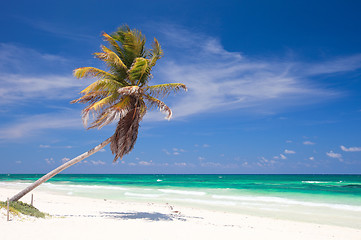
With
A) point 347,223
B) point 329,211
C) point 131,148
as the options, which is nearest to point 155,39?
point 131,148

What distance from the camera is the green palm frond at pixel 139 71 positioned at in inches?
409

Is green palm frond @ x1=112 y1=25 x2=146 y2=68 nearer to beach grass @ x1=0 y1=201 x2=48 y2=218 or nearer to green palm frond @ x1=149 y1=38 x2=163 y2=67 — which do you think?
green palm frond @ x1=149 y1=38 x2=163 y2=67

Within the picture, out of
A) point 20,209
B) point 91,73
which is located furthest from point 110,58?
point 20,209

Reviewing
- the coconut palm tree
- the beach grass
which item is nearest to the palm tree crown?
the coconut palm tree

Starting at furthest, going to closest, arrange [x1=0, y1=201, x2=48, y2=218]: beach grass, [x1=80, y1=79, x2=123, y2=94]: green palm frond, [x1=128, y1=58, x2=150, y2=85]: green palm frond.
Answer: [x1=80, y1=79, x2=123, y2=94]: green palm frond → [x1=128, y1=58, x2=150, y2=85]: green palm frond → [x1=0, y1=201, x2=48, y2=218]: beach grass

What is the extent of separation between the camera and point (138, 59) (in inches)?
408

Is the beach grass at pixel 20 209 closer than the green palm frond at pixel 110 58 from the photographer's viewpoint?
Yes

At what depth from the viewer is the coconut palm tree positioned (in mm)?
10359

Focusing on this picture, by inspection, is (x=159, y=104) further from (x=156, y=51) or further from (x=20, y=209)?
(x=20, y=209)

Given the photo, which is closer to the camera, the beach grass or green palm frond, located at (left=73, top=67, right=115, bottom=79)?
the beach grass

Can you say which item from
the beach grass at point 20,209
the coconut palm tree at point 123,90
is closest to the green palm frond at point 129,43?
the coconut palm tree at point 123,90

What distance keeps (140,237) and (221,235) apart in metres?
2.31

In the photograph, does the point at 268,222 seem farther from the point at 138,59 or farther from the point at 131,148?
the point at 138,59

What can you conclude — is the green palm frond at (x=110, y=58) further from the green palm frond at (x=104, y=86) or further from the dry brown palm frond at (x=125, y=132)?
the dry brown palm frond at (x=125, y=132)
